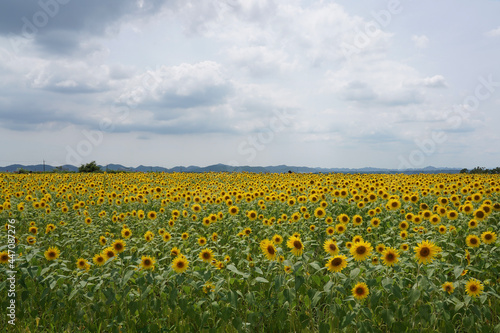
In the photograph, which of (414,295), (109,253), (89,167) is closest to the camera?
(414,295)

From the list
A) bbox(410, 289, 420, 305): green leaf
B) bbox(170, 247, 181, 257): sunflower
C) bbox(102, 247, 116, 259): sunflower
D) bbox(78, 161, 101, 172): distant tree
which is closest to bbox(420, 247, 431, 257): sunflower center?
bbox(410, 289, 420, 305): green leaf

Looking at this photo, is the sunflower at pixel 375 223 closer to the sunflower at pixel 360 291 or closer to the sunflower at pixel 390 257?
the sunflower at pixel 390 257

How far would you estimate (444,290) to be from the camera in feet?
13.0

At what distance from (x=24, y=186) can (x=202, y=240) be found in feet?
42.1

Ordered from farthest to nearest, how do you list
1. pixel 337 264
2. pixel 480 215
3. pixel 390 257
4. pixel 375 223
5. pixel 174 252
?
1. pixel 375 223
2. pixel 480 215
3. pixel 174 252
4. pixel 390 257
5. pixel 337 264

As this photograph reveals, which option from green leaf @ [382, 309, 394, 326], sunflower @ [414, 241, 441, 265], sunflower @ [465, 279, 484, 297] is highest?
sunflower @ [414, 241, 441, 265]

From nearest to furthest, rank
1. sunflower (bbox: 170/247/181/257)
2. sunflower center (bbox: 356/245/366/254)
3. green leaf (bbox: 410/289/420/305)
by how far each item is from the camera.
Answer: green leaf (bbox: 410/289/420/305) < sunflower center (bbox: 356/245/366/254) < sunflower (bbox: 170/247/181/257)

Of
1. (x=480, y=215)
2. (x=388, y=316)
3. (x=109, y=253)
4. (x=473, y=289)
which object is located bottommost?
(x=388, y=316)

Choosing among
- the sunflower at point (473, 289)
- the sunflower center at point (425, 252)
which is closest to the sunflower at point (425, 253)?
the sunflower center at point (425, 252)

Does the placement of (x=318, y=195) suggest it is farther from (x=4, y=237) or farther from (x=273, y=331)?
(x=4, y=237)

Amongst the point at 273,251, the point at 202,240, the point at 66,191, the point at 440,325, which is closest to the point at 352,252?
the point at 273,251

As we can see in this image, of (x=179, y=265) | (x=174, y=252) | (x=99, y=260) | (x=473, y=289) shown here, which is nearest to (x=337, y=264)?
(x=473, y=289)

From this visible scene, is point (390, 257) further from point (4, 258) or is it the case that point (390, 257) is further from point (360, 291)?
point (4, 258)

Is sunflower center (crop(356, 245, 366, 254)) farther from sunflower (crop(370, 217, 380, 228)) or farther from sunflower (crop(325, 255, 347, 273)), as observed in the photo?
sunflower (crop(370, 217, 380, 228))
